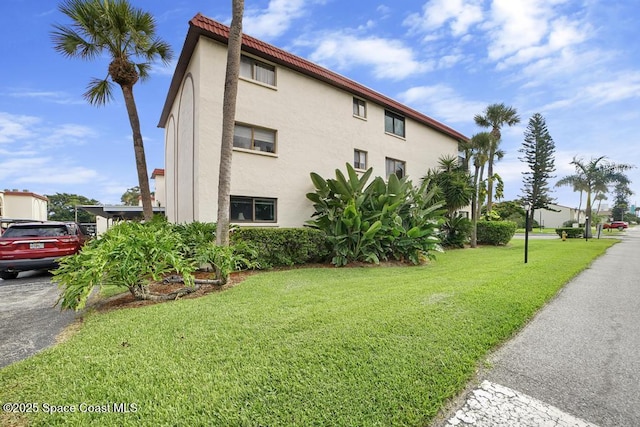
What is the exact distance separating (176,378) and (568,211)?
87660 mm

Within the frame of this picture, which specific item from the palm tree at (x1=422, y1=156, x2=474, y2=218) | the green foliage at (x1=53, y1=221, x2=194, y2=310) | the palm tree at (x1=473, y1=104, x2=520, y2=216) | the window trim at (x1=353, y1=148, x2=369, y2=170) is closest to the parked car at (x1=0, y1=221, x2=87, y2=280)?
the green foliage at (x1=53, y1=221, x2=194, y2=310)

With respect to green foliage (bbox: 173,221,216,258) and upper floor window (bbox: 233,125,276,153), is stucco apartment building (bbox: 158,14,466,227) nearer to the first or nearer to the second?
upper floor window (bbox: 233,125,276,153)

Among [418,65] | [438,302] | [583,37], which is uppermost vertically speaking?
[418,65]

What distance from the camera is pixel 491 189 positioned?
83.8ft

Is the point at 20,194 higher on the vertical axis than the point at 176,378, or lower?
higher

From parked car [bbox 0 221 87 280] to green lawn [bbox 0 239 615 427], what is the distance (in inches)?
240

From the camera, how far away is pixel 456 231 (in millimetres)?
18016

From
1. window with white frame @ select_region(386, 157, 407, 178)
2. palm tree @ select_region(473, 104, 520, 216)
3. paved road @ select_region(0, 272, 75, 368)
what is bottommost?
paved road @ select_region(0, 272, 75, 368)

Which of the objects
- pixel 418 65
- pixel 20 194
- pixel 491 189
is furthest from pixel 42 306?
pixel 20 194

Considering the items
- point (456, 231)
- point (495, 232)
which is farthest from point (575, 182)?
point (456, 231)

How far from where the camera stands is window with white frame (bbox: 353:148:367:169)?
15016mm

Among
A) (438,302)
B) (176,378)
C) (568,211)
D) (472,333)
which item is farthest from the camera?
(568,211)

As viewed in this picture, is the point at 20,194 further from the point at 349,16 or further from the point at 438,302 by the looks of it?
the point at 438,302

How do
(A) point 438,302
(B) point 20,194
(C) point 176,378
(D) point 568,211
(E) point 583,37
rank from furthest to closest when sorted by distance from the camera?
(D) point 568,211 < (B) point 20,194 < (E) point 583,37 < (A) point 438,302 < (C) point 176,378
